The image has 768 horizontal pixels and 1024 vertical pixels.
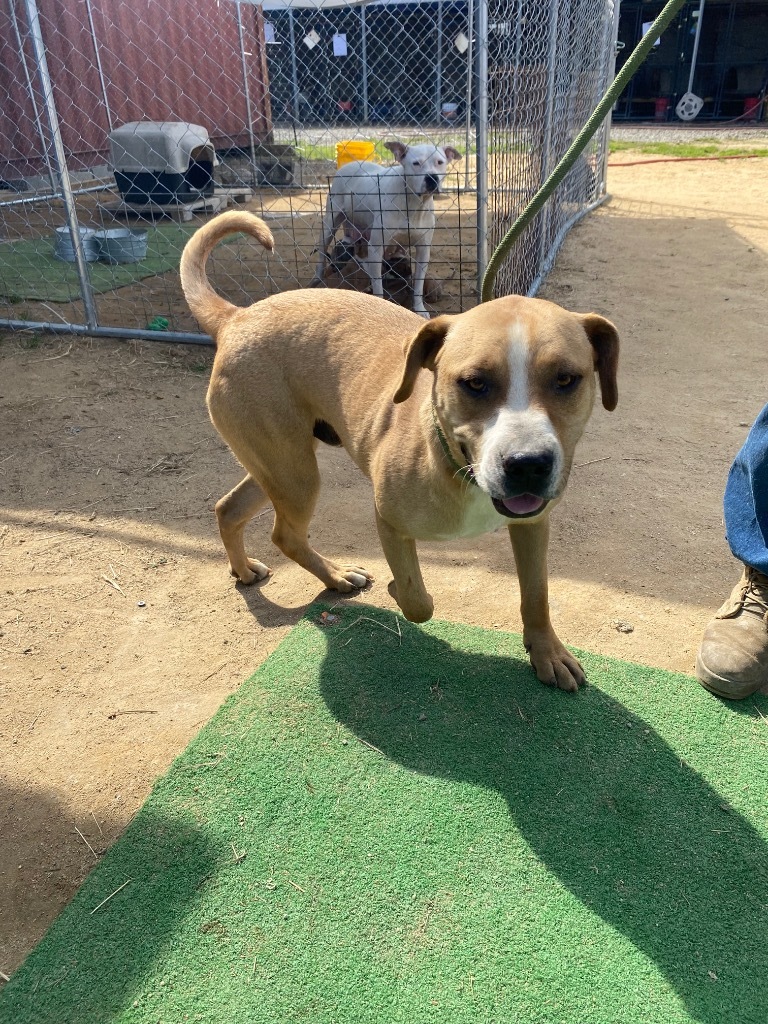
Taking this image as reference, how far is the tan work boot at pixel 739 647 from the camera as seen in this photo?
8.45 feet

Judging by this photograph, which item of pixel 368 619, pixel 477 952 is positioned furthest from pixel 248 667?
pixel 477 952

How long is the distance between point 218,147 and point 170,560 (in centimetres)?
1311

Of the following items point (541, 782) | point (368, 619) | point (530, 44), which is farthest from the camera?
point (530, 44)

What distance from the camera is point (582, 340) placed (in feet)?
7.11

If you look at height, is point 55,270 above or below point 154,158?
below

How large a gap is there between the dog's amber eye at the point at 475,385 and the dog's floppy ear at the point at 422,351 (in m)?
0.27

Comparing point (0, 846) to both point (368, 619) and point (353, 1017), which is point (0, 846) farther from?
point (368, 619)

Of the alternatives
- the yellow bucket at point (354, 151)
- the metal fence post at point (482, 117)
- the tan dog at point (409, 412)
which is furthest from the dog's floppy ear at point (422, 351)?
the yellow bucket at point (354, 151)

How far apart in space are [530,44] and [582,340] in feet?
17.4

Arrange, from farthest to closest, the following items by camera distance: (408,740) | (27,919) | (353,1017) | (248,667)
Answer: (248,667) → (408,740) → (27,919) → (353,1017)

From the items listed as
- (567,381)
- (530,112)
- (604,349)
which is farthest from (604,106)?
(530,112)

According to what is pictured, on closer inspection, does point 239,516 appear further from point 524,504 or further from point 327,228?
point 327,228

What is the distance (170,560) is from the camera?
11.8 feet

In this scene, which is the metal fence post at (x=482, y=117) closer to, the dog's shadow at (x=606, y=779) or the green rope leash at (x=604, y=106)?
the green rope leash at (x=604, y=106)
